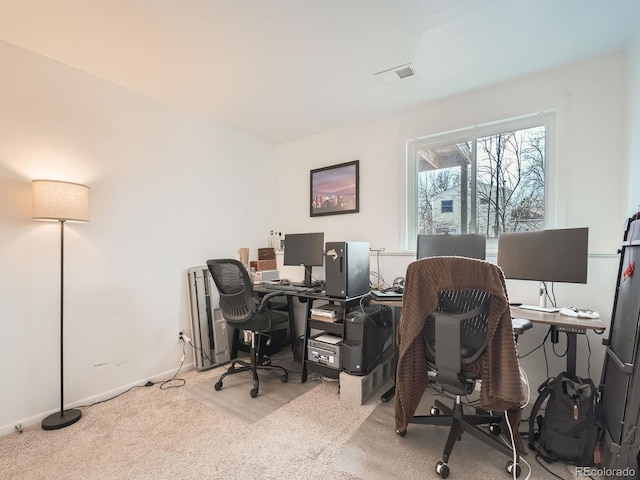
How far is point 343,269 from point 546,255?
1.45 metres

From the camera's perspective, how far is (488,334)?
1.55 meters

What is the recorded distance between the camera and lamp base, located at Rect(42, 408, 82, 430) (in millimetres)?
1993

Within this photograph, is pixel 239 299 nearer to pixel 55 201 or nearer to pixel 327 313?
pixel 327 313

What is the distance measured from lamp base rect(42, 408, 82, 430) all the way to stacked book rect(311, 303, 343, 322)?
188cm

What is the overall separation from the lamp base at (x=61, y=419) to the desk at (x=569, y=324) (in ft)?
10.1

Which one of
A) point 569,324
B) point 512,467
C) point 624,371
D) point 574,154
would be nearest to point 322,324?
point 512,467

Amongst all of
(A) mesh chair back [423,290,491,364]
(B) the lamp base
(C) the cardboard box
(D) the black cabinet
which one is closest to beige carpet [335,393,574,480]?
(D) the black cabinet

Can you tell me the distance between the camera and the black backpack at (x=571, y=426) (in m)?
1.61

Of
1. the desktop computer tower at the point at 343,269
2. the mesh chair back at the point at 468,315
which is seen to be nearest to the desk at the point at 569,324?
the mesh chair back at the point at 468,315

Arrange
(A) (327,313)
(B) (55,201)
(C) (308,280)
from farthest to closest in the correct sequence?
1. (C) (308,280)
2. (A) (327,313)
3. (B) (55,201)

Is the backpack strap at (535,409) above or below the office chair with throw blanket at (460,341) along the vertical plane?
below

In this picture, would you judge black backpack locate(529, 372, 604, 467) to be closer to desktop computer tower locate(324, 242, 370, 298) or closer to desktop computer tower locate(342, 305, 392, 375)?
desktop computer tower locate(342, 305, 392, 375)

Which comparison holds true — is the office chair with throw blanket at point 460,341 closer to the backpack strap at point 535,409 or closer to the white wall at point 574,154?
the backpack strap at point 535,409

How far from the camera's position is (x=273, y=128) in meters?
3.54
